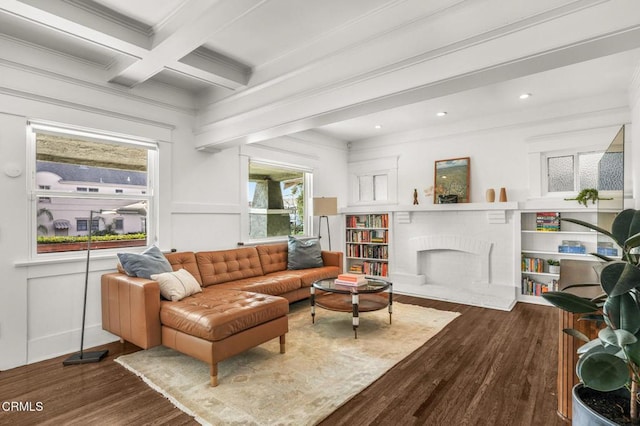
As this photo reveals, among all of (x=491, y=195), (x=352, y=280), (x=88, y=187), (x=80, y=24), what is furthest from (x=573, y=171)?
(x=88, y=187)

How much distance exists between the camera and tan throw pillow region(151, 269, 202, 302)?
2.95m

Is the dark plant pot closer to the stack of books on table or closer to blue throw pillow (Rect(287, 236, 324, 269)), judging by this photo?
the stack of books on table

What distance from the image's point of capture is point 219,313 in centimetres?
251

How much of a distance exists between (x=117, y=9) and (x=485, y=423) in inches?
148

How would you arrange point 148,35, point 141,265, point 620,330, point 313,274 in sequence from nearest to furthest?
point 620,330 → point 148,35 → point 141,265 → point 313,274

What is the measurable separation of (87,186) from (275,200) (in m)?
2.63

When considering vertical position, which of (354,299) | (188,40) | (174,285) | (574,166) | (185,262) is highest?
(188,40)

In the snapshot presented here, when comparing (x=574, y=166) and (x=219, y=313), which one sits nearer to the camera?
(x=219, y=313)

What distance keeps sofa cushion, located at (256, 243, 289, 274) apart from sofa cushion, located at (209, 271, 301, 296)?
0.87 feet

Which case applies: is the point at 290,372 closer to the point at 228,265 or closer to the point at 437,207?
the point at 228,265

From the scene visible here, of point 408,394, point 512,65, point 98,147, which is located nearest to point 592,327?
point 408,394

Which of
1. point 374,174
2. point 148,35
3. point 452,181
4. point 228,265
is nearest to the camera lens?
point 148,35

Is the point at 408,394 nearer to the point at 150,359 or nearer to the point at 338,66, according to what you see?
the point at 150,359

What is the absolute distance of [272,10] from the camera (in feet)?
8.11
